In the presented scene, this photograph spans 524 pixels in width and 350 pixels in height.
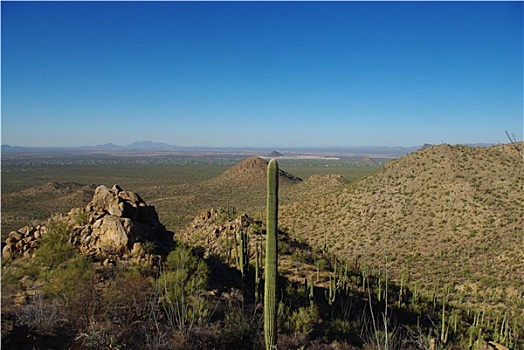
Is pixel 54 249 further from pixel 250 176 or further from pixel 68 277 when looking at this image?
pixel 250 176

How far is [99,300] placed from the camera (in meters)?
9.80

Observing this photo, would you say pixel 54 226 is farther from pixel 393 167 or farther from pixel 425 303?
pixel 393 167

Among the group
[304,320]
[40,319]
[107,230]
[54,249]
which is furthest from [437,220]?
[40,319]

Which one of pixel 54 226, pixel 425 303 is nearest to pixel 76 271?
pixel 54 226

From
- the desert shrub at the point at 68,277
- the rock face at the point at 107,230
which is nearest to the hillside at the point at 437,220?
the rock face at the point at 107,230

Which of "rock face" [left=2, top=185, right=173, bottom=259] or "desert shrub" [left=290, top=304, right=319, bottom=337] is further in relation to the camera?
"rock face" [left=2, top=185, right=173, bottom=259]

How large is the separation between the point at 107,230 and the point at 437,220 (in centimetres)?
2370

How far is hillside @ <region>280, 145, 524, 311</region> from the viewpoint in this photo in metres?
20.3

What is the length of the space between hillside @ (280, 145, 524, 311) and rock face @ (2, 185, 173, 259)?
38.0 feet

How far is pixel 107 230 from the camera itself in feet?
43.8

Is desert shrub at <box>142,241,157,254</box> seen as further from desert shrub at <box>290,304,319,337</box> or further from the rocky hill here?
the rocky hill

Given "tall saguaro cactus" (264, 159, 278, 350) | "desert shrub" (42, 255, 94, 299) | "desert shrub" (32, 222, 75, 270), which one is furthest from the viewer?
"desert shrub" (32, 222, 75, 270)

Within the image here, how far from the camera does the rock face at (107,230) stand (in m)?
13.1

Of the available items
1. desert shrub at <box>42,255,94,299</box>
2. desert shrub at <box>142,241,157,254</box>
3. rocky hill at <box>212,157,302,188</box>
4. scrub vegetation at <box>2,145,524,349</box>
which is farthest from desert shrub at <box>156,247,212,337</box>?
rocky hill at <box>212,157,302,188</box>
